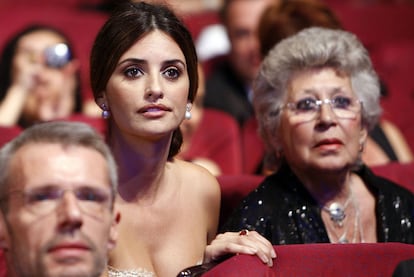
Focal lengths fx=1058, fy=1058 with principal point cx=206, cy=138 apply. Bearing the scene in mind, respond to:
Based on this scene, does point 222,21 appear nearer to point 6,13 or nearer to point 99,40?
point 6,13

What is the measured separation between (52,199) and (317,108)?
812mm

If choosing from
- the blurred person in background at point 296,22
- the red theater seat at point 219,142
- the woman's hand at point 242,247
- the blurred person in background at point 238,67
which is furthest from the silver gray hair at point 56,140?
the blurred person in background at point 238,67

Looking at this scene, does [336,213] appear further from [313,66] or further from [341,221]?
[313,66]

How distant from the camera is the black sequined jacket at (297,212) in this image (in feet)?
6.91

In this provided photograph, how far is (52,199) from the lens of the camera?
1.53 metres

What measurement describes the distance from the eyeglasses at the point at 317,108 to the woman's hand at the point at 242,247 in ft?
1.31

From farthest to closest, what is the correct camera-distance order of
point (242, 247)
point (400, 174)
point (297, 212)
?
point (400, 174) → point (297, 212) → point (242, 247)

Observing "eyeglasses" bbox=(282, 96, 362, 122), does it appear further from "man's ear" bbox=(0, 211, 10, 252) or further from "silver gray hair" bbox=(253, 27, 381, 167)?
"man's ear" bbox=(0, 211, 10, 252)

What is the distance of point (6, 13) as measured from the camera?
12.2 ft

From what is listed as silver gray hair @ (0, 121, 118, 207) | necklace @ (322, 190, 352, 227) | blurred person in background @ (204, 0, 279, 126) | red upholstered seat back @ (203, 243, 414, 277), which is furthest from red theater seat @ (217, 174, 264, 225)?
blurred person in background @ (204, 0, 279, 126)

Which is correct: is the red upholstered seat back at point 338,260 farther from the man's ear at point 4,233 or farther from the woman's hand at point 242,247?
the man's ear at point 4,233

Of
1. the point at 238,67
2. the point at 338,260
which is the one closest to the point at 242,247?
the point at 338,260

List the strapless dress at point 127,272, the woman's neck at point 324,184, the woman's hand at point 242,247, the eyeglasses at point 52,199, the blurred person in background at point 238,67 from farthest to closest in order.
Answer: the blurred person in background at point 238,67, the woman's neck at point 324,184, the strapless dress at point 127,272, the woman's hand at point 242,247, the eyeglasses at point 52,199

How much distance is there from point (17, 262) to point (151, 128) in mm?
468
